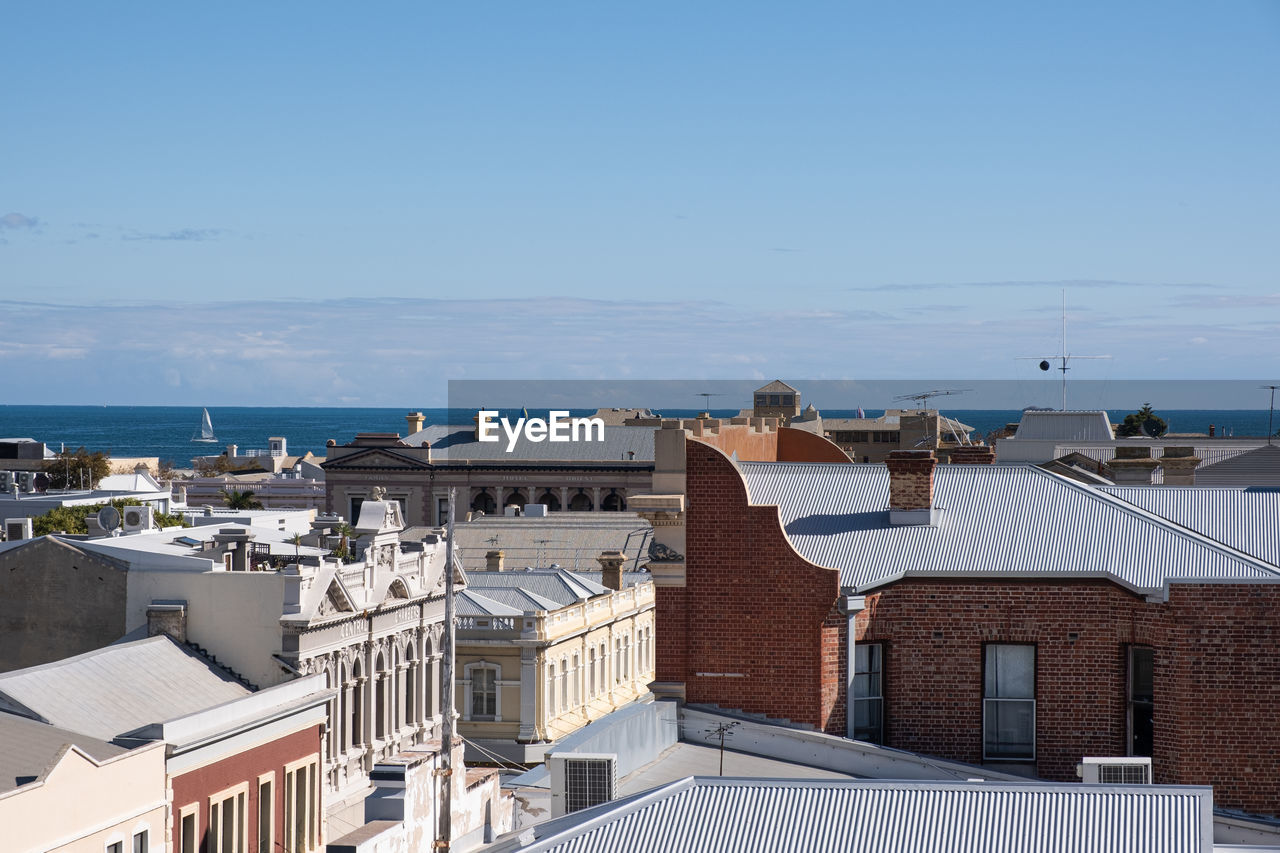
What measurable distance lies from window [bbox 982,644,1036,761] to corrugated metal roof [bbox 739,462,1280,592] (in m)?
1.47

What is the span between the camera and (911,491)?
33406 mm

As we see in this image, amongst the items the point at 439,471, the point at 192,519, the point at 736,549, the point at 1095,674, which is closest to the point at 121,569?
the point at 736,549

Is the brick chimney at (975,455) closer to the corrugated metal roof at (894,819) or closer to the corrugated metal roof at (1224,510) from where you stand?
the corrugated metal roof at (1224,510)

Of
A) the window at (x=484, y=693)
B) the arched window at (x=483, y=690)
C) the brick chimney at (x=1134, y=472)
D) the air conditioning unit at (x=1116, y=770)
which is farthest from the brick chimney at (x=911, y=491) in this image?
the window at (x=484, y=693)

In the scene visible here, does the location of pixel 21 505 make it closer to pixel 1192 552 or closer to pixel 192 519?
pixel 192 519

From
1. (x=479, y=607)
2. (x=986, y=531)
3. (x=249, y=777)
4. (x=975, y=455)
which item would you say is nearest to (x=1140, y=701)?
(x=986, y=531)

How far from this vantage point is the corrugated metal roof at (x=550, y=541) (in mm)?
89188

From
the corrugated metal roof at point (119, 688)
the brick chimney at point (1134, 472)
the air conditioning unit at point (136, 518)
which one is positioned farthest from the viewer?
the air conditioning unit at point (136, 518)

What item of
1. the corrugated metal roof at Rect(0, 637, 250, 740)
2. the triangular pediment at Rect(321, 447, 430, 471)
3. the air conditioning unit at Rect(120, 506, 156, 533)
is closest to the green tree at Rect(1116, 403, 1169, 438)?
the triangular pediment at Rect(321, 447, 430, 471)

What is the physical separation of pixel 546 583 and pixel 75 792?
4597 centimetres

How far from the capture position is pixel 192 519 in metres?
90.1

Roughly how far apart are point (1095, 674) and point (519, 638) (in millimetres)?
34427

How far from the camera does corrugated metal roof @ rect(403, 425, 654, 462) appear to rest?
162 metres

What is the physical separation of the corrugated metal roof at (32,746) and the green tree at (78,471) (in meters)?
121
